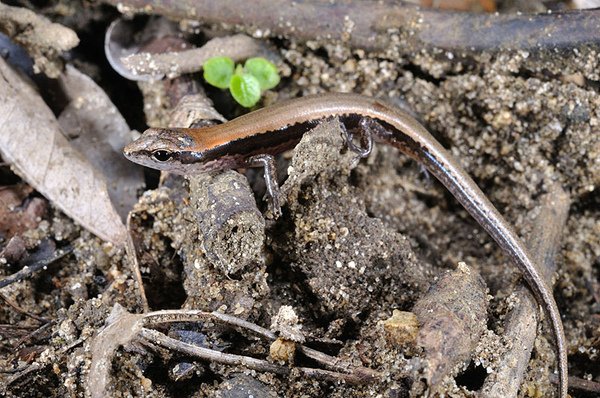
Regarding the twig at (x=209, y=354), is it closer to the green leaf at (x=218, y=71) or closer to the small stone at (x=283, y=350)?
the small stone at (x=283, y=350)

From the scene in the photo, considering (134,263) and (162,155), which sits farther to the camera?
(162,155)

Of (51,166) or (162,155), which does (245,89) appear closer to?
(162,155)

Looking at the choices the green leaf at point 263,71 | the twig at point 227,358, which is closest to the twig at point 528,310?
the twig at point 227,358

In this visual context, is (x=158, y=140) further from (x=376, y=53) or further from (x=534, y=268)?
(x=534, y=268)

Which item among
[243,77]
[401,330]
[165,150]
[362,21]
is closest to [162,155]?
[165,150]

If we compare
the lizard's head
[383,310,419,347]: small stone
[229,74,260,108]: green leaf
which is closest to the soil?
[383,310,419,347]: small stone

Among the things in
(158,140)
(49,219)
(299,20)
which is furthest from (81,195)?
(299,20)

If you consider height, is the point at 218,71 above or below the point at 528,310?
above
